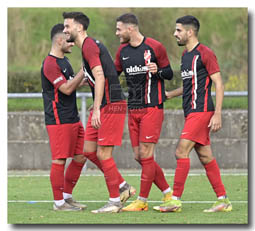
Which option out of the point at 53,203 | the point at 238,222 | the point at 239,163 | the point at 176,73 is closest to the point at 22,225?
the point at 53,203

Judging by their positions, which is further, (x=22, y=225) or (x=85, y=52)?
(x=85, y=52)

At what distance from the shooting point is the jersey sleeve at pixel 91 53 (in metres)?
8.23

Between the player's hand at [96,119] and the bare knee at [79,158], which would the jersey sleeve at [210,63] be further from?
the bare knee at [79,158]

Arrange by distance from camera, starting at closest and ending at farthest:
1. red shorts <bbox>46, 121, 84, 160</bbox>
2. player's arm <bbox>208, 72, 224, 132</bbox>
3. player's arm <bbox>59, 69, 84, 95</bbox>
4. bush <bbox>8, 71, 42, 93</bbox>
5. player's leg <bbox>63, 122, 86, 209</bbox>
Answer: player's arm <bbox>208, 72, 224, 132</bbox>
player's arm <bbox>59, 69, 84, 95</bbox>
red shorts <bbox>46, 121, 84, 160</bbox>
player's leg <bbox>63, 122, 86, 209</bbox>
bush <bbox>8, 71, 42, 93</bbox>

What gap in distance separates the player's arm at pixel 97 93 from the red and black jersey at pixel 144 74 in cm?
59

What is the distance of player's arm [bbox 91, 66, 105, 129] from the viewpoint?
8.14 meters

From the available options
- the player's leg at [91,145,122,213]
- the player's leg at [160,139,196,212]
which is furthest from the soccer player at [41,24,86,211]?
the player's leg at [160,139,196,212]

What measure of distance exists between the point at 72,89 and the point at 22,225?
1749 millimetres

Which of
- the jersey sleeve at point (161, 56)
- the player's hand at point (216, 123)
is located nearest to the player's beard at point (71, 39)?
the jersey sleeve at point (161, 56)

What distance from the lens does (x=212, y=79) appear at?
8.34m

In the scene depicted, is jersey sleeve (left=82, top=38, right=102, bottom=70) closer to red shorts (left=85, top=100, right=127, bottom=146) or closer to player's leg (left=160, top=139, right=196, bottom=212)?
red shorts (left=85, top=100, right=127, bottom=146)

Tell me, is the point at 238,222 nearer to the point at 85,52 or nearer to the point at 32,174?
the point at 85,52

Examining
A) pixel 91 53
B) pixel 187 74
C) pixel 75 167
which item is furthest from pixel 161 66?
pixel 75 167

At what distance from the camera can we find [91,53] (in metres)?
8.26
